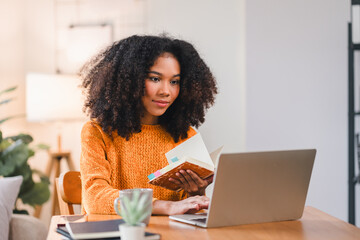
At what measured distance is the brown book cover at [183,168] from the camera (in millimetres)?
1270

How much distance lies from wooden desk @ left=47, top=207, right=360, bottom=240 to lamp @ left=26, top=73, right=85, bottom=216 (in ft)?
6.24

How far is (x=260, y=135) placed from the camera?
321cm

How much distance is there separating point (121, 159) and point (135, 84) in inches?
10.8

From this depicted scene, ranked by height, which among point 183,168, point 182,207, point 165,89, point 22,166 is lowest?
point 22,166

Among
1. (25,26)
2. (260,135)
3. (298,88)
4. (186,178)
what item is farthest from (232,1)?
(186,178)

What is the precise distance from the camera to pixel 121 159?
5.30ft

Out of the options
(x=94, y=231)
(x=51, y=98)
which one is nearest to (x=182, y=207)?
(x=94, y=231)

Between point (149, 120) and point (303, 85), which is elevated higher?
point (303, 85)

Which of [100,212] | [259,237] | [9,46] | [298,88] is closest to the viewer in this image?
[259,237]

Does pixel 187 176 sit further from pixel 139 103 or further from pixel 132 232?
pixel 132 232

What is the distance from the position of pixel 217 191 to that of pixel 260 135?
2.18m

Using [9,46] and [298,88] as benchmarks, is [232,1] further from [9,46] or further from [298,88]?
[9,46]

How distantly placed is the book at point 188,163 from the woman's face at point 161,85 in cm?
22

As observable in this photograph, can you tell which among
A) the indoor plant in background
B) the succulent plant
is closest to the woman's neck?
the succulent plant
